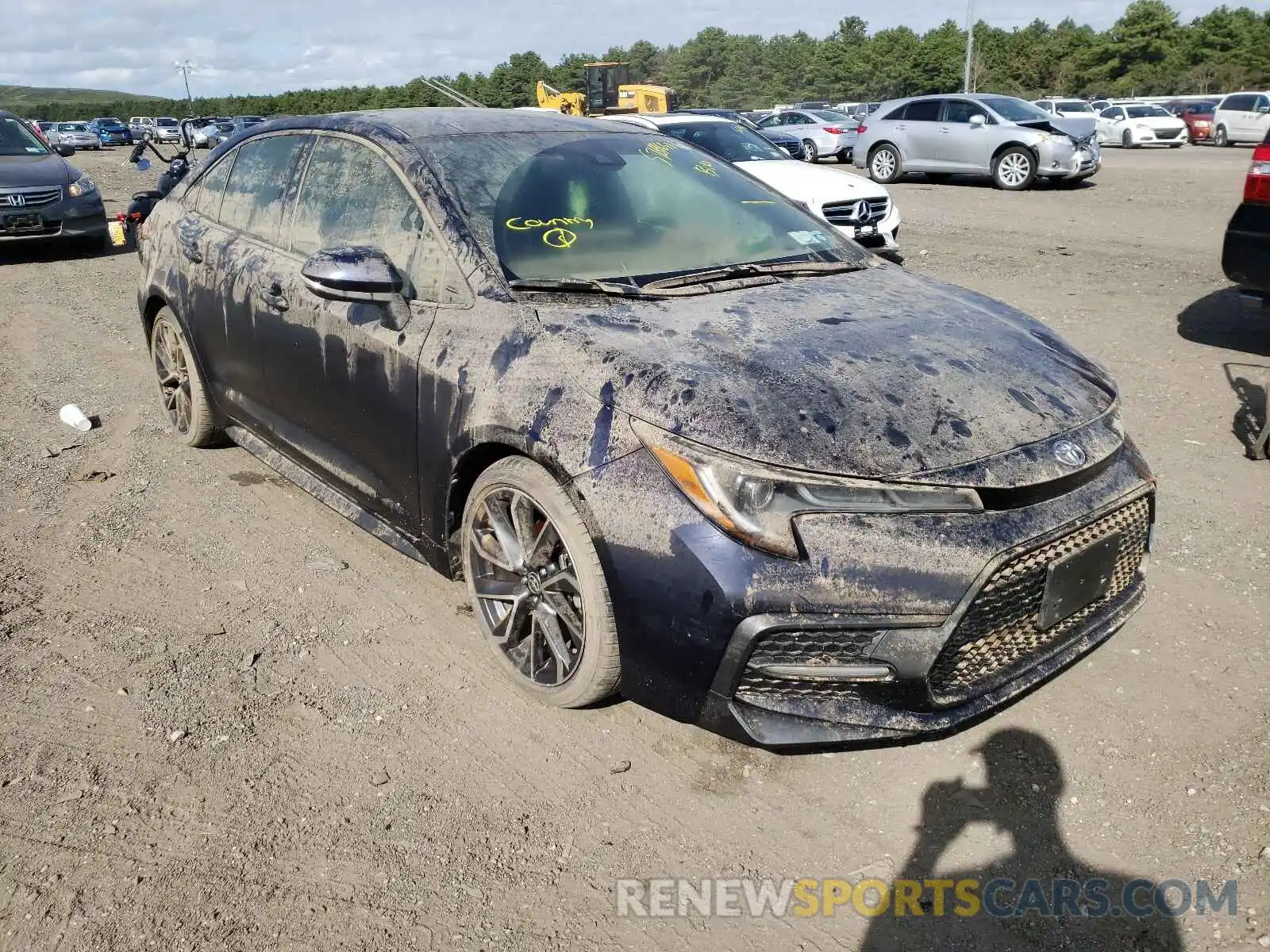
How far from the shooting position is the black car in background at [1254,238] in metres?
5.93

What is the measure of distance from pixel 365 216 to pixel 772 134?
22776 mm

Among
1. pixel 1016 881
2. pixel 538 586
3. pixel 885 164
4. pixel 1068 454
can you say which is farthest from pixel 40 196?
pixel 885 164

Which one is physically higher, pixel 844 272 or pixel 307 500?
pixel 844 272

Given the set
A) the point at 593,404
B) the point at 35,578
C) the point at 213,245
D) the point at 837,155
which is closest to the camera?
the point at 593,404

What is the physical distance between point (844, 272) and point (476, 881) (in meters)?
2.45

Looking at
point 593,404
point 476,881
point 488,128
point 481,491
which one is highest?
point 488,128

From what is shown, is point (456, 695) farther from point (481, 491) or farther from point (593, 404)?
point (593, 404)

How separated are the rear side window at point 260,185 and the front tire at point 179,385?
762mm

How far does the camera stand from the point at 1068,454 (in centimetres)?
264

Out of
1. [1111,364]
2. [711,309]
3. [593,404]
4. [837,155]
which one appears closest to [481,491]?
[593,404]

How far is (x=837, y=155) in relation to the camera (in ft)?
86.3

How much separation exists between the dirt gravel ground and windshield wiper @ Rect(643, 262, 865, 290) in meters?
1.41

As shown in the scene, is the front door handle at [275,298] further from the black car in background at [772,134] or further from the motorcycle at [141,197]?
the black car in background at [772,134]

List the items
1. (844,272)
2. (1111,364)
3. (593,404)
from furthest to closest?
1. (1111,364)
2. (844,272)
3. (593,404)
